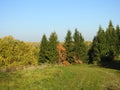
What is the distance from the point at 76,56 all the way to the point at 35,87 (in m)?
52.1

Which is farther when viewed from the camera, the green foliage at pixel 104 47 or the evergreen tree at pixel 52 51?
the evergreen tree at pixel 52 51

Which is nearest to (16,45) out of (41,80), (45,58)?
(45,58)

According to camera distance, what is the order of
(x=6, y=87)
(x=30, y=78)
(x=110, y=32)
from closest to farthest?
(x=6, y=87) → (x=30, y=78) → (x=110, y=32)

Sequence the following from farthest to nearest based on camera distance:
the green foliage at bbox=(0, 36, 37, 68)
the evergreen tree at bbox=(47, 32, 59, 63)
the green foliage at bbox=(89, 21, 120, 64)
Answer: the evergreen tree at bbox=(47, 32, 59, 63), the green foliage at bbox=(89, 21, 120, 64), the green foliage at bbox=(0, 36, 37, 68)

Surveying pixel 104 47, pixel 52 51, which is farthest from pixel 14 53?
pixel 104 47

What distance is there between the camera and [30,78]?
690 inches

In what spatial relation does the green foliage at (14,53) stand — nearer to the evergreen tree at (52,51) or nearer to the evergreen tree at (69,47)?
the evergreen tree at (52,51)

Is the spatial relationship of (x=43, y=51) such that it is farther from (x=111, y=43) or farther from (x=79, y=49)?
(x=111, y=43)

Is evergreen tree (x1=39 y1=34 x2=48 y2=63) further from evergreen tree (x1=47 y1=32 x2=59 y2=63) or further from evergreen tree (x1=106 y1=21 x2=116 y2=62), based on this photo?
evergreen tree (x1=106 y1=21 x2=116 y2=62)

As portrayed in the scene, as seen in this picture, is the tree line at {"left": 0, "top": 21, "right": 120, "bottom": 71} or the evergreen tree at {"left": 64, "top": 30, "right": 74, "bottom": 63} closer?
the tree line at {"left": 0, "top": 21, "right": 120, "bottom": 71}

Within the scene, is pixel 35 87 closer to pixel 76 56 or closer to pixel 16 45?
pixel 16 45

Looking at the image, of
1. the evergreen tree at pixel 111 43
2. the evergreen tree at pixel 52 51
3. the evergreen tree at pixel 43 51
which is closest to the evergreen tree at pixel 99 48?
the evergreen tree at pixel 111 43

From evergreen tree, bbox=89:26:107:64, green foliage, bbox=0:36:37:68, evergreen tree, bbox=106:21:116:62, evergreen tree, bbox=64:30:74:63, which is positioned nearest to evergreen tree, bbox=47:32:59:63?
evergreen tree, bbox=64:30:74:63

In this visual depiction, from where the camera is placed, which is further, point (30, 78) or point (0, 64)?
point (0, 64)
